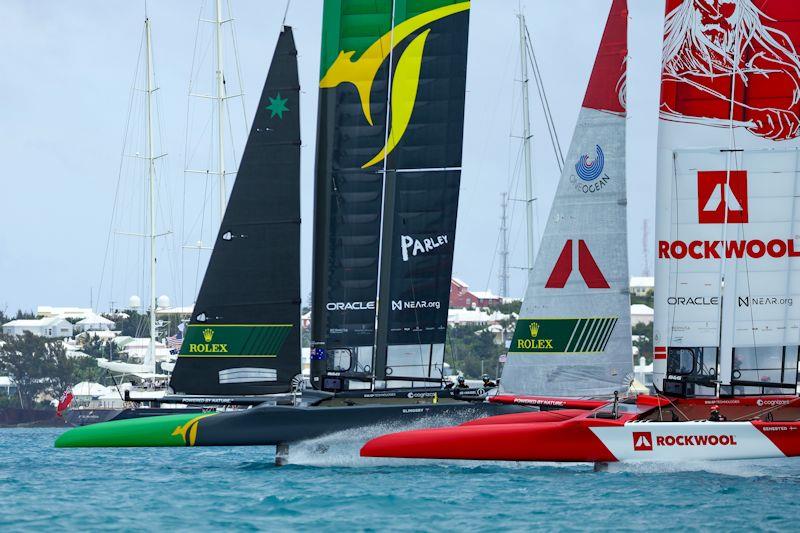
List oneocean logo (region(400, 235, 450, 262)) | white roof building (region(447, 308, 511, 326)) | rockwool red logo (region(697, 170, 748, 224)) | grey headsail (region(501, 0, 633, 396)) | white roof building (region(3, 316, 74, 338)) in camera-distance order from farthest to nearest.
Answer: white roof building (region(3, 316, 74, 338)) < white roof building (region(447, 308, 511, 326)) < grey headsail (region(501, 0, 633, 396)) < oneocean logo (region(400, 235, 450, 262)) < rockwool red logo (region(697, 170, 748, 224))

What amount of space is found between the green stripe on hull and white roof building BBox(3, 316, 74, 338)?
77490mm

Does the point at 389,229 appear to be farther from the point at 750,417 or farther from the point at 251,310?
the point at 750,417

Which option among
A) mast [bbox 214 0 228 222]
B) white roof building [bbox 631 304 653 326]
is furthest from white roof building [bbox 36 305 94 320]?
mast [bbox 214 0 228 222]

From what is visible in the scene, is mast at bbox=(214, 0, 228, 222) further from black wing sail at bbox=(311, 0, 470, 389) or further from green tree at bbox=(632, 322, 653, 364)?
green tree at bbox=(632, 322, 653, 364)

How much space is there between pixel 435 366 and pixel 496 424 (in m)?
2.86

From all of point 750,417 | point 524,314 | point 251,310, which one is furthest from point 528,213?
point 750,417

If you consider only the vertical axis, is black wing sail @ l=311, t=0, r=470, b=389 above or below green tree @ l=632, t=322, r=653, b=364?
above

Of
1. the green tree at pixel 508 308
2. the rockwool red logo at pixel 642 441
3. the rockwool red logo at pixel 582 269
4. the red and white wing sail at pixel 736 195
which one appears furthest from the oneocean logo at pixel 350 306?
the green tree at pixel 508 308

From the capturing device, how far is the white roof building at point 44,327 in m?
96.5

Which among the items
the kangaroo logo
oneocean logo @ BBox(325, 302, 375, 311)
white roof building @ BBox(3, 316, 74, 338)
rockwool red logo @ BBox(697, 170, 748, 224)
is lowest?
white roof building @ BBox(3, 316, 74, 338)

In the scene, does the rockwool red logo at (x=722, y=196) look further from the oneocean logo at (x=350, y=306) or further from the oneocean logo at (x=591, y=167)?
the oneocean logo at (x=350, y=306)

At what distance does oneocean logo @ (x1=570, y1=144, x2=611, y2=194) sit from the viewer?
75.4 feet

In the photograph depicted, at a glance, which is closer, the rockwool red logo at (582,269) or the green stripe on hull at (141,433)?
the green stripe on hull at (141,433)

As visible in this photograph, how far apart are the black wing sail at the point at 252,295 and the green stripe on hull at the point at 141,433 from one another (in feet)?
4.30
